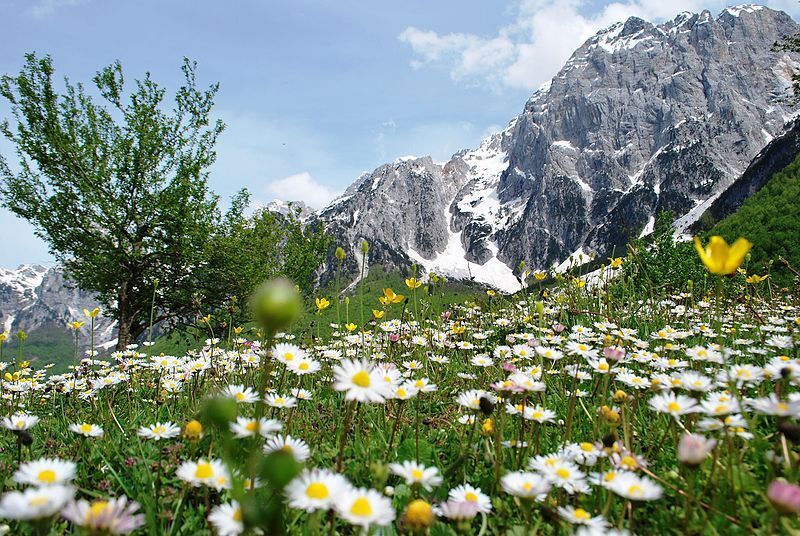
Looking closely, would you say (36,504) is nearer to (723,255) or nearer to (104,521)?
(104,521)

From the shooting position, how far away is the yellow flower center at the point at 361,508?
1061 mm

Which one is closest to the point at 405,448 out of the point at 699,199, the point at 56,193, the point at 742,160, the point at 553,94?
the point at 56,193

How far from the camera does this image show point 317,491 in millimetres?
1119

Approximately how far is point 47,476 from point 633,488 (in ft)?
5.82

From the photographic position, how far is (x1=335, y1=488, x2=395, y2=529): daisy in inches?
40.2

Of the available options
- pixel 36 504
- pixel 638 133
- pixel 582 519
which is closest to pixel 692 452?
pixel 582 519

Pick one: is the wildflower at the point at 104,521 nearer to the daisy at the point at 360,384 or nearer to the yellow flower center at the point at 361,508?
the yellow flower center at the point at 361,508

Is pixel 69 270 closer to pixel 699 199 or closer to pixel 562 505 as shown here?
pixel 562 505

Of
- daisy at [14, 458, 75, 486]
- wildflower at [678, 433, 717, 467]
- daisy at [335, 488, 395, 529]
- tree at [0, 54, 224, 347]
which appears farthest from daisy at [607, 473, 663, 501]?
tree at [0, 54, 224, 347]

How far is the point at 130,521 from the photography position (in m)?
0.86

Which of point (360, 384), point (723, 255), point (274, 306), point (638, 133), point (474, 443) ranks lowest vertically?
point (474, 443)

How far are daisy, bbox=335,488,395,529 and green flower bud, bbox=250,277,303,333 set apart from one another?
1.91 ft

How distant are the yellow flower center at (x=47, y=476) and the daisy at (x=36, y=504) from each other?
0.31 m

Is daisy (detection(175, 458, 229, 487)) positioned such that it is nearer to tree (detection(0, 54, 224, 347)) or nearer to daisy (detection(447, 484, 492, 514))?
daisy (detection(447, 484, 492, 514))
